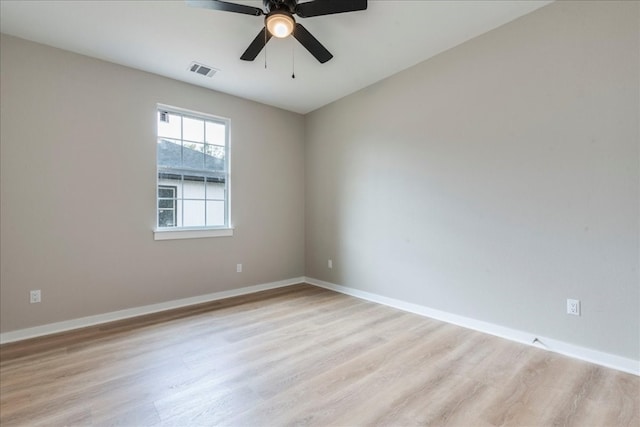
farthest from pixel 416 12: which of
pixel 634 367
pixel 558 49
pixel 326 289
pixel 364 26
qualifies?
pixel 326 289

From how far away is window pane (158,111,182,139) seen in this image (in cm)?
356

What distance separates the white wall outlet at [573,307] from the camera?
7.91 ft

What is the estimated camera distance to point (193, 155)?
3838 millimetres

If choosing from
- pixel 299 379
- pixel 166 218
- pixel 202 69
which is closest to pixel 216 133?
pixel 202 69

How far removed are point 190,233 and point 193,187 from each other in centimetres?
59

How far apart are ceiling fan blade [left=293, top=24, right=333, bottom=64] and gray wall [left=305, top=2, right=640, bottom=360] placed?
141 cm

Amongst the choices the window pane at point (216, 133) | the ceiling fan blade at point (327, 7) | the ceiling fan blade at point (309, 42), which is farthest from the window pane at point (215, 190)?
the ceiling fan blade at point (327, 7)

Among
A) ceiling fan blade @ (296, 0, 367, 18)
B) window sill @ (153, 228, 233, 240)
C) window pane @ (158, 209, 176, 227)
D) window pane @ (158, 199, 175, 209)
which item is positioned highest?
ceiling fan blade @ (296, 0, 367, 18)

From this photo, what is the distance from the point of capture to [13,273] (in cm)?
269

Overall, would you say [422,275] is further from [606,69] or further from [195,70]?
[195,70]

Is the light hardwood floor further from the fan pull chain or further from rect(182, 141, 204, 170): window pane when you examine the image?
the fan pull chain

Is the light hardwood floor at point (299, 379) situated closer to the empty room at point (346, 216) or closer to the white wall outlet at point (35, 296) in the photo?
the empty room at point (346, 216)

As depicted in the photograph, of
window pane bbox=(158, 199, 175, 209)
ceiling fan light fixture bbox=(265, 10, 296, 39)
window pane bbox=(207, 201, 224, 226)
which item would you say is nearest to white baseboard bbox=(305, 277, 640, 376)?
window pane bbox=(207, 201, 224, 226)

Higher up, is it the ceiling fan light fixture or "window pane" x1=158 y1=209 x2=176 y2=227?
the ceiling fan light fixture
